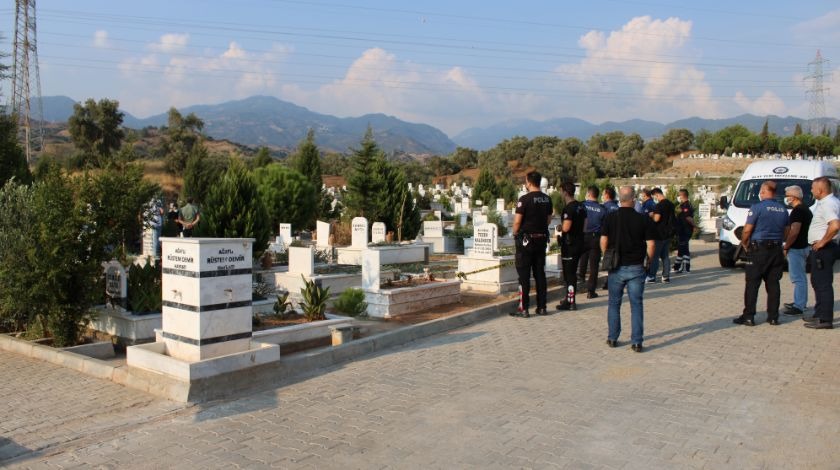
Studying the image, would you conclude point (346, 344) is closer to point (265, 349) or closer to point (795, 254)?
point (265, 349)

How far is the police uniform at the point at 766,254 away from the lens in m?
8.87

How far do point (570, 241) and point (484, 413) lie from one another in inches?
214

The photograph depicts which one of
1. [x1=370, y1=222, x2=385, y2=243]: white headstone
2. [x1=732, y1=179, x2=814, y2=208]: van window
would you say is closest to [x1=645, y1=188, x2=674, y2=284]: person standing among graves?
[x1=732, y1=179, x2=814, y2=208]: van window

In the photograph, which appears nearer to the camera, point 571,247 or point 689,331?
point 689,331

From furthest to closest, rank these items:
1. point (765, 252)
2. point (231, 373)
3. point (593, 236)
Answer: point (593, 236) → point (765, 252) → point (231, 373)

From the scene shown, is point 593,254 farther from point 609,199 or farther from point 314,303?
point 314,303

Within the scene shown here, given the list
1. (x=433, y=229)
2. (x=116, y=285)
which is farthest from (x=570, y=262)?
(x=433, y=229)

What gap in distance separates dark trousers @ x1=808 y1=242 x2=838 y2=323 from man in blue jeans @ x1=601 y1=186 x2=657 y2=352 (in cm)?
277

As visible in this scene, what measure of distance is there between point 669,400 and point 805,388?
4.77 ft

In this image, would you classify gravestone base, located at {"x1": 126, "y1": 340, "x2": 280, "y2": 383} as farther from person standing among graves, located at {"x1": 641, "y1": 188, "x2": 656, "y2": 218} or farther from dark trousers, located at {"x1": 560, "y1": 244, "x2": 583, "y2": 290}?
person standing among graves, located at {"x1": 641, "y1": 188, "x2": 656, "y2": 218}

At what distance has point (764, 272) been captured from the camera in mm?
8883

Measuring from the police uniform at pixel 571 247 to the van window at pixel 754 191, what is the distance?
6248 mm

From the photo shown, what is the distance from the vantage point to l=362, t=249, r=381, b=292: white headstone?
9594mm

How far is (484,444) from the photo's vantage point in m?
4.76
